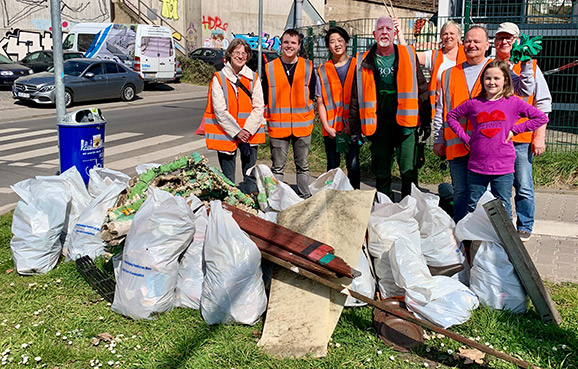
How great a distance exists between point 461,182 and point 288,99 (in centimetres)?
183

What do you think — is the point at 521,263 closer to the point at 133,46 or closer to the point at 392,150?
the point at 392,150

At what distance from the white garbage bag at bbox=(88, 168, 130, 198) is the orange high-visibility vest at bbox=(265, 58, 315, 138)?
1.54m

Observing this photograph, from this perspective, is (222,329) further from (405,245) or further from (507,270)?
(507,270)

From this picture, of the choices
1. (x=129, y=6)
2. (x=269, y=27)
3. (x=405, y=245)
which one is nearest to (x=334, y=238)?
(x=405, y=245)

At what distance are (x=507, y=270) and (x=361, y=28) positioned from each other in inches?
268

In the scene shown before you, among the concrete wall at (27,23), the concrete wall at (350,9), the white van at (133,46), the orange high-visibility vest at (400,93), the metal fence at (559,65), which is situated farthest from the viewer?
the concrete wall at (350,9)

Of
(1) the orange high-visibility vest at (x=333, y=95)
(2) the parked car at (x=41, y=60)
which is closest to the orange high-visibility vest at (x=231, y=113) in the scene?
(1) the orange high-visibility vest at (x=333, y=95)

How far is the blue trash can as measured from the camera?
603 centimetres

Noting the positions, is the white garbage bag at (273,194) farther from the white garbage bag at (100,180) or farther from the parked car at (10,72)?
the parked car at (10,72)

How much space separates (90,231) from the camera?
4934 mm

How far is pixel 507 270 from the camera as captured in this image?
3.96 metres

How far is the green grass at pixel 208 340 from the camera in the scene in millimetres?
3486

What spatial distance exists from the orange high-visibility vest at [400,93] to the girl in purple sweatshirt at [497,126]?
2.23ft

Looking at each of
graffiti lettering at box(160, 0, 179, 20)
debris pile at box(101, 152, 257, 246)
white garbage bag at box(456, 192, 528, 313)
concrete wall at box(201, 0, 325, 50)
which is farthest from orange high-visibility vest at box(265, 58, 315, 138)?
concrete wall at box(201, 0, 325, 50)
